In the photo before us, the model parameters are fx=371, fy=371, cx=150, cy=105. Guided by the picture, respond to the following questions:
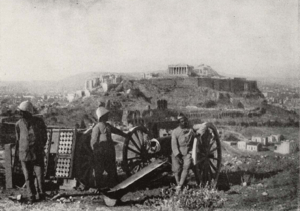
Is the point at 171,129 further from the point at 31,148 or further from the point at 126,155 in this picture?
the point at 31,148

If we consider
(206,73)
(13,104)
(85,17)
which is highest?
(85,17)

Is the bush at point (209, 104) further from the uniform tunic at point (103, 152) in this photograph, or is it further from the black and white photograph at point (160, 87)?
the uniform tunic at point (103, 152)

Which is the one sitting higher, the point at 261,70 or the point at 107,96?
the point at 261,70

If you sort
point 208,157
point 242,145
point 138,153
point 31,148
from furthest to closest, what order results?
point 138,153
point 242,145
point 208,157
point 31,148

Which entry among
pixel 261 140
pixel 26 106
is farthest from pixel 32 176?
pixel 261 140

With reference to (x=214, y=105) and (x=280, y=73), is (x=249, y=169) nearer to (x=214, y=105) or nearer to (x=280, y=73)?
(x=214, y=105)

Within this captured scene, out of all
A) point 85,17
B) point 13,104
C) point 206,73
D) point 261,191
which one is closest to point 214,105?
point 206,73

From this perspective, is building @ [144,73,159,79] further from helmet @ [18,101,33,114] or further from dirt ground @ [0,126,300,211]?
helmet @ [18,101,33,114]

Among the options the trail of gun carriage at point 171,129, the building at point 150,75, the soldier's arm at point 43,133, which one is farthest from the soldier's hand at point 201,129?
the soldier's arm at point 43,133
